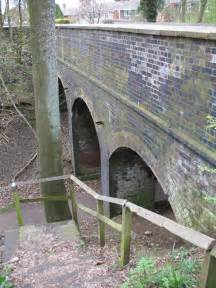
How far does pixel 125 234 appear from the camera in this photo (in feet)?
12.1

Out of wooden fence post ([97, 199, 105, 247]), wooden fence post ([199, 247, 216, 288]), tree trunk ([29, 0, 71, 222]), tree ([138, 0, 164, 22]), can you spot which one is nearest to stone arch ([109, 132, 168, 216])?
tree trunk ([29, 0, 71, 222])

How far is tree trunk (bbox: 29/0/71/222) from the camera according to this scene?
5977mm

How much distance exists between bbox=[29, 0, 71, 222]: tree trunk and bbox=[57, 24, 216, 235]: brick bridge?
4.02 ft

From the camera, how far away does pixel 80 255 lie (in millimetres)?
4672

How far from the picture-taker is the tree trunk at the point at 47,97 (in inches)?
235

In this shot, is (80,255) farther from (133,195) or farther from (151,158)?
(133,195)

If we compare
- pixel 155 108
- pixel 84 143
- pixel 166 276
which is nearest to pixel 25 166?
pixel 84 143

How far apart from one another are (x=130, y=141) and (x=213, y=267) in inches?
178

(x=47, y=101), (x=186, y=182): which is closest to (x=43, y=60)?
(x=47, y=101)

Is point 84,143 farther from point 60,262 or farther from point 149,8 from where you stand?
point 60,262

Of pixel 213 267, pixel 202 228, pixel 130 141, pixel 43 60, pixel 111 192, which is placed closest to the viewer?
pixel 213 267

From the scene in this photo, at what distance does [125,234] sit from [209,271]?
5.06 feet

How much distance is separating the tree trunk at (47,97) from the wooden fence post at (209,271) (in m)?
4.74

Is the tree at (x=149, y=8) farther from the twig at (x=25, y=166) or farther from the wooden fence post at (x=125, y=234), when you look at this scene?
the wooden fence post at (x=125, y=234)
